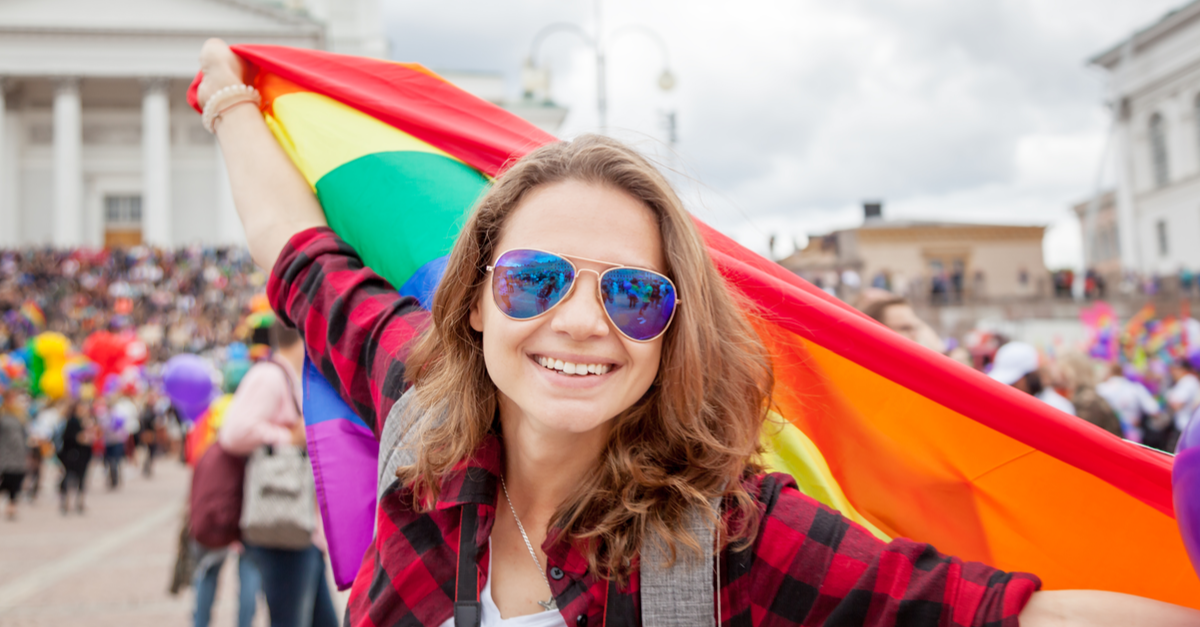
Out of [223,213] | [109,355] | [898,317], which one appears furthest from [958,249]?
[898,317]

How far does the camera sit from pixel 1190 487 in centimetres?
112

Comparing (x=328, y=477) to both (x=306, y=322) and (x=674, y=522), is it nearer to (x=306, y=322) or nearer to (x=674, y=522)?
(x=306, y=322)

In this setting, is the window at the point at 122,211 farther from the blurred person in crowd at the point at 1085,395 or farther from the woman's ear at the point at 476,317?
the woman's ear at the point at 476,317

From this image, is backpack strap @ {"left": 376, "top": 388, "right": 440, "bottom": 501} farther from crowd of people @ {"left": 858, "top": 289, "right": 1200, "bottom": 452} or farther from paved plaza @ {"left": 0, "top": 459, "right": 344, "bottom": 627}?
paved plaza @ {"left": 0, "top": 459, "right": 344, "bottom": 627}

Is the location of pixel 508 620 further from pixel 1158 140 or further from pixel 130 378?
pixel 1158 140

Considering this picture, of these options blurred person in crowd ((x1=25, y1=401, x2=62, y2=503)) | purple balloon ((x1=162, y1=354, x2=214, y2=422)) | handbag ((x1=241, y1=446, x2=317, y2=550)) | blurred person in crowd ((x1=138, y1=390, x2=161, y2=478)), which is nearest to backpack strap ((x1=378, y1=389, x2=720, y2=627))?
handbag ((x1=241, y1=446, x2=317, y2=550))

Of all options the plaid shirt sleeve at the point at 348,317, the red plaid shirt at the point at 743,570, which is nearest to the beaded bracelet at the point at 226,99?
the plaid shirt sleeve at the point at 348,317

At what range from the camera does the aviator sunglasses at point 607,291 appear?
149 cm

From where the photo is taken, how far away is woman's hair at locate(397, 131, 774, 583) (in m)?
1.48

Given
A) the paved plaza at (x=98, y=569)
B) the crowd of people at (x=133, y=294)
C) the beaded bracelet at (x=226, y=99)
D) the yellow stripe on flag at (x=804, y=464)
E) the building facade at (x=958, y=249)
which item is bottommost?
the paved plaza at (x=98, y=569)

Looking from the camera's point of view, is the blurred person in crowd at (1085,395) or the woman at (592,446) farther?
the blurred person in crowd at (1085,395)

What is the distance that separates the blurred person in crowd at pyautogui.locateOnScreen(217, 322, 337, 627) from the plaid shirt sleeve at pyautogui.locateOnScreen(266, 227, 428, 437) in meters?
1.86

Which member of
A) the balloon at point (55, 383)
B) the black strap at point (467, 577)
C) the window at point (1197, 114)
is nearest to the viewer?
the black strap at point (467, 577)

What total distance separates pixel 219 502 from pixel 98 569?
4.32 m
